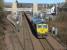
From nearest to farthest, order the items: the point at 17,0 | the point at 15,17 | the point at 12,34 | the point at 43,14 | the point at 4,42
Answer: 1. the point at 4,42
2. the point at 12,34
3. the point at 17,0
4. the point at 15,17
5. the point at 43,14

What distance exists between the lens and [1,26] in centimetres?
68

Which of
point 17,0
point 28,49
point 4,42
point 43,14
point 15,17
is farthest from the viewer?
point 43,14

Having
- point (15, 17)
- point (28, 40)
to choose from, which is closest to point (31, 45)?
point (28, 40)

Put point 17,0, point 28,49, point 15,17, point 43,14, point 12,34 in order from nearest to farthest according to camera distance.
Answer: point 28,49 < point 12,34 < point 17,0 < point 15,17 < point 43,14

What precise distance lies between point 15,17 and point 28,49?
724 mm

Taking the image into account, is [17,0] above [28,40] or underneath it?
above

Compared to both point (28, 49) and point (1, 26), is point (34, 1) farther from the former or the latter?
point (28, 49)

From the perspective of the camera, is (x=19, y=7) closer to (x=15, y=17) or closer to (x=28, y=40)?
(x=15, y=17)

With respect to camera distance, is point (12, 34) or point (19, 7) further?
point (19, 7)

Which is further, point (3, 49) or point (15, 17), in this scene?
point (15, 17)

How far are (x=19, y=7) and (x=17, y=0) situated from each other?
49mm

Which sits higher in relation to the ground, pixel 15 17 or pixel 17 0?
pixel 17 0

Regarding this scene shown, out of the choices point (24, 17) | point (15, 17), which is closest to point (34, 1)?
point (15, 17)

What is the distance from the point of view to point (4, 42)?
0.64 metres
